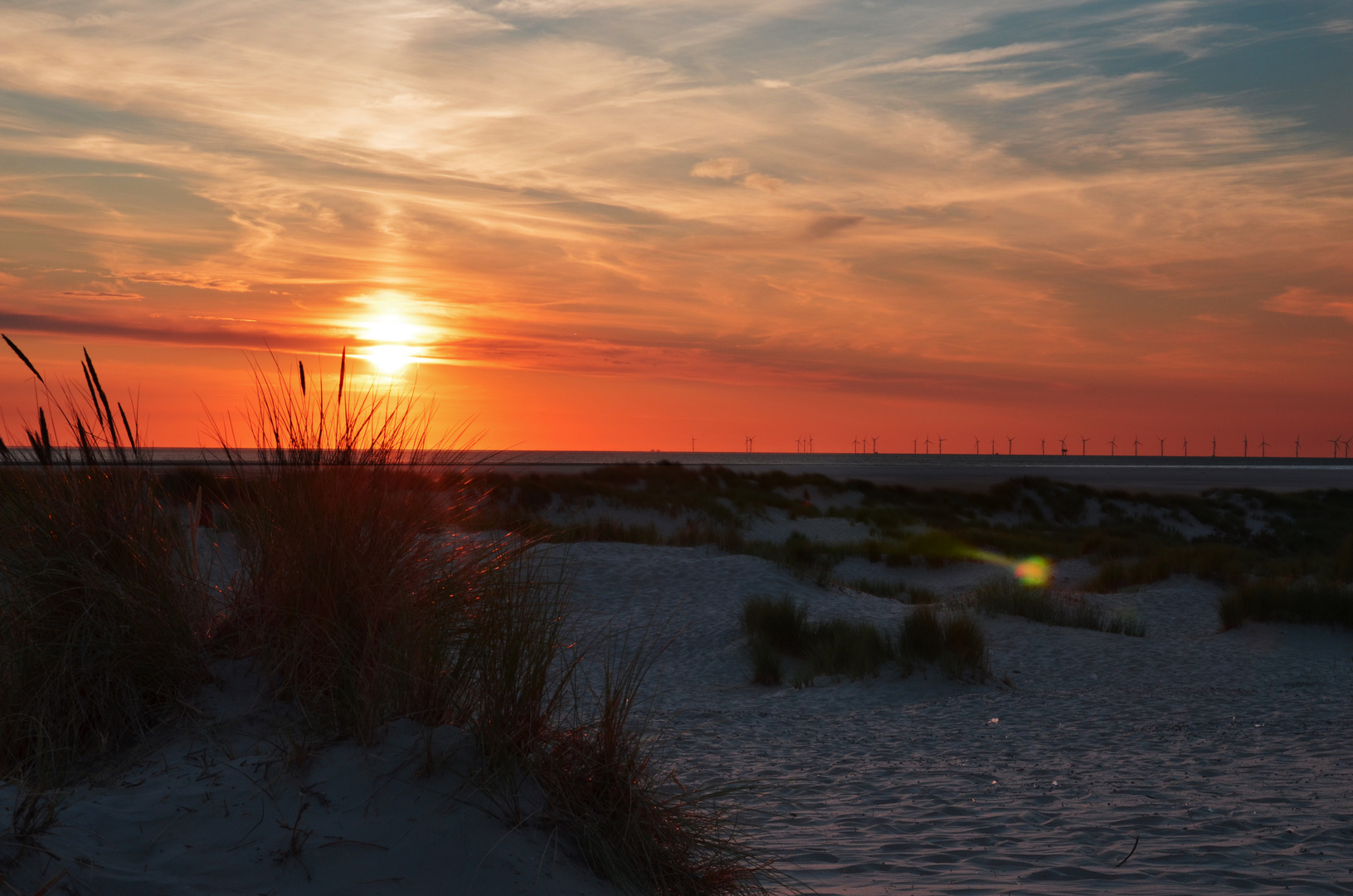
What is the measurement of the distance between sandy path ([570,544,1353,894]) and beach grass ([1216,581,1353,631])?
319 mm

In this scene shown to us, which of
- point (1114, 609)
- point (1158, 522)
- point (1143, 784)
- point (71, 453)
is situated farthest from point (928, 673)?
point (1158, 522)

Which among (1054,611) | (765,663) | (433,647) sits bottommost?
(765,663)

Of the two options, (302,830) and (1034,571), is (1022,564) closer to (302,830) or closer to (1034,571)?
(1034,571)

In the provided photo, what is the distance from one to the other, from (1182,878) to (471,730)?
3228mm

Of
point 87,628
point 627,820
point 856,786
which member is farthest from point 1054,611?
point 87,628

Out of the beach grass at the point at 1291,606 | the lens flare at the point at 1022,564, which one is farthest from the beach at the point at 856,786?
the lens flare at the point at 1022,564

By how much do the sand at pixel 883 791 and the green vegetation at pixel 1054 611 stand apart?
161 cm

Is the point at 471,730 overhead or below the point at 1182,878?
overhead

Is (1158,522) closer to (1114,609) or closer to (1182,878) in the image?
(1114,609)

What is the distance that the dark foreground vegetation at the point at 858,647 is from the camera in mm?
9938

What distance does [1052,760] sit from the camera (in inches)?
259

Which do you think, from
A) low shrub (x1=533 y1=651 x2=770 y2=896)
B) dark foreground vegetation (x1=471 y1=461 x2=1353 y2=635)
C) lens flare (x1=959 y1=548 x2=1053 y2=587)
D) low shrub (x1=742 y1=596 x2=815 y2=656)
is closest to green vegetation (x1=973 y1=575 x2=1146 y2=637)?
dark foreground vegetation (x1=471 y1=461 x2=1353 y2=635)

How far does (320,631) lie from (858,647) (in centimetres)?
746

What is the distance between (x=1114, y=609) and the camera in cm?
1486
